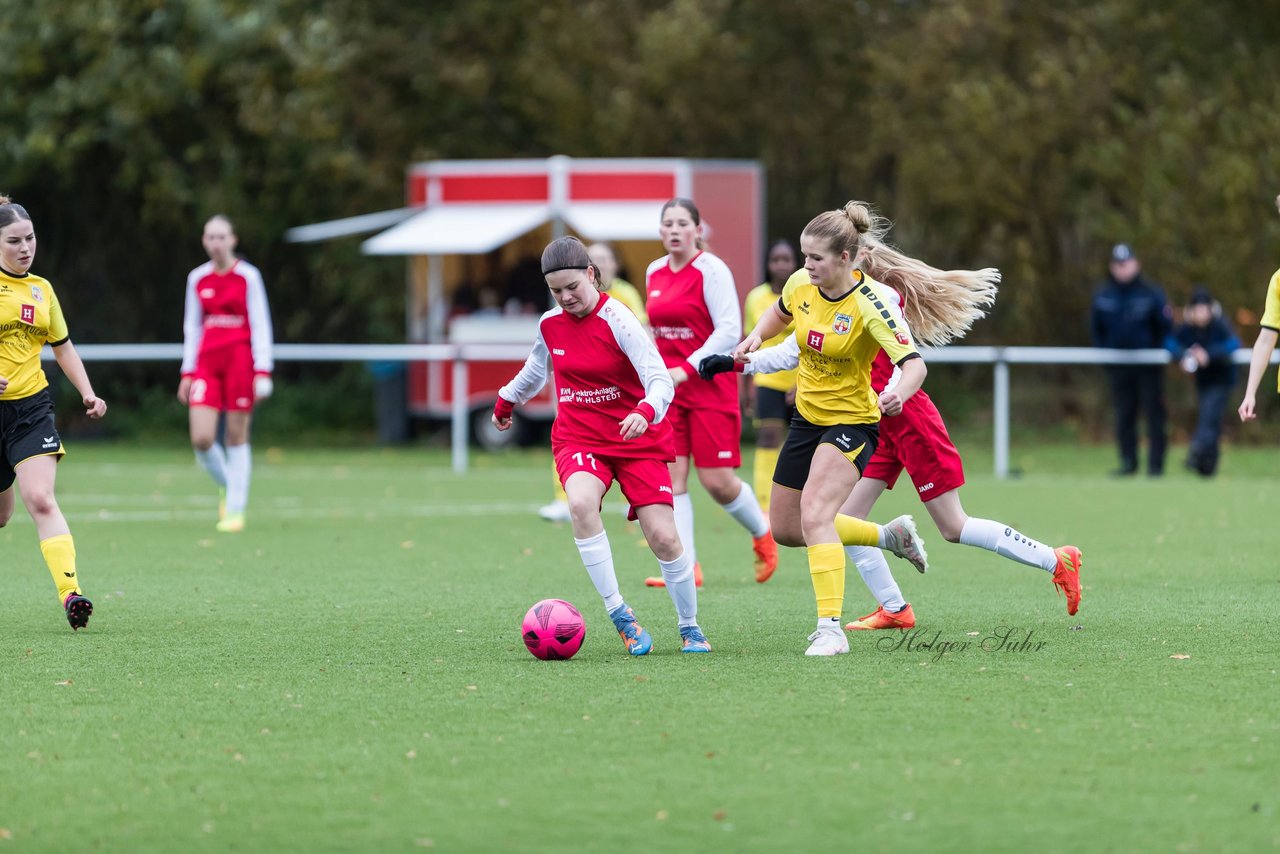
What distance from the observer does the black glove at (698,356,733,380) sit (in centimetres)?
769

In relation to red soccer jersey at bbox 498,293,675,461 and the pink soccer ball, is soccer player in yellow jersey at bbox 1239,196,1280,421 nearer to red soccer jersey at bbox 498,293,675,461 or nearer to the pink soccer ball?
red soccer jersey at bbox 498,293,675,461

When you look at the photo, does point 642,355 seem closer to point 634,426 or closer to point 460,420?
point 634,426

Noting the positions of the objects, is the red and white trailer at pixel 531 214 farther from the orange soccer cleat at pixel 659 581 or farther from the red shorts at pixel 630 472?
the red shorts at pixel 630 472

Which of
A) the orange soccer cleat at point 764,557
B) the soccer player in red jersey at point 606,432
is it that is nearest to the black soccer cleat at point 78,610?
the soccer player in red jersey at point 606,432

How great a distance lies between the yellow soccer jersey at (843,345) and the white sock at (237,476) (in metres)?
6.33

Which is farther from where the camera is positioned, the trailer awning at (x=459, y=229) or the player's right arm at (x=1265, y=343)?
the trailer awning at (x=459, y=229)

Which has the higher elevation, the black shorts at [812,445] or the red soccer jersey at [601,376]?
the red soccer jersey at [601,376]

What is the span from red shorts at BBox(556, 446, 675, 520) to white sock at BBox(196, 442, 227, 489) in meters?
6.07

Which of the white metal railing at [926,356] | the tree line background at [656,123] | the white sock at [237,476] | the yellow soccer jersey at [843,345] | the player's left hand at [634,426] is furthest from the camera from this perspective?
the tree line background at [656,123]

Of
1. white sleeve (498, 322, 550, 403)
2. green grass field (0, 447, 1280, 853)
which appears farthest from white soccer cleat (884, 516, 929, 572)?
white sleeve (498, 322, 550, 403)

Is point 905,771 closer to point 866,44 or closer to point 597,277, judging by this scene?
point 597,277

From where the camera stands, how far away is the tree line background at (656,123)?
22516 millimetres

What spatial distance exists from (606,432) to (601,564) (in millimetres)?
531

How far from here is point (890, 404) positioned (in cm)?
716
